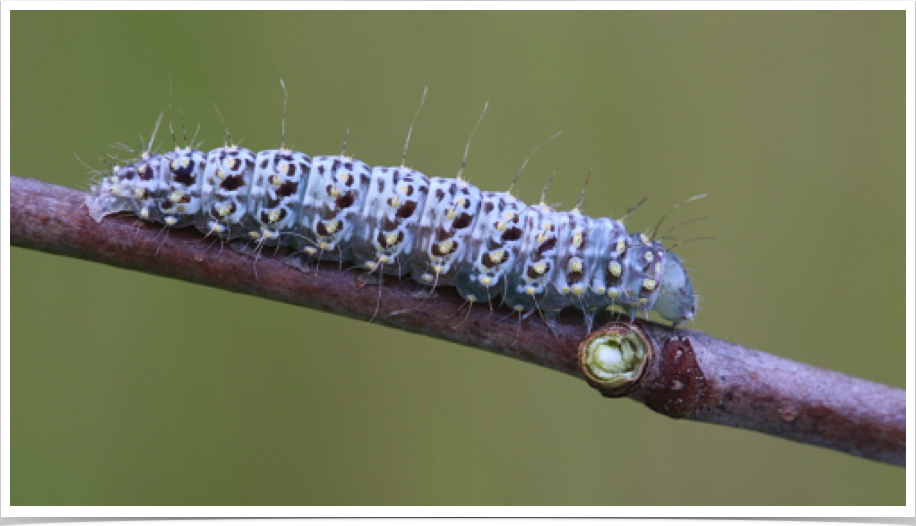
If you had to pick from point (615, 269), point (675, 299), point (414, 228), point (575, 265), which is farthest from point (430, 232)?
point (675, 299)

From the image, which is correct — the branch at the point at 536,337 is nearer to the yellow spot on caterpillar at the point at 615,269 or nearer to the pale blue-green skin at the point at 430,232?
the pale blue-green skin at the point at 430,232

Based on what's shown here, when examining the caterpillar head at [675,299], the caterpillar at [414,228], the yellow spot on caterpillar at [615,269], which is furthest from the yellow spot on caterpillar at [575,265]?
the caterpillar head at [675,299]

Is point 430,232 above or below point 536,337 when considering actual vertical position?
above

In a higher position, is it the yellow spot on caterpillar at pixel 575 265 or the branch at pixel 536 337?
the yellow spot on caterpillar at pixel 575 265

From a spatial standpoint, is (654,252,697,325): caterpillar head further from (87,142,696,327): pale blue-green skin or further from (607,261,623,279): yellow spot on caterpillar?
(607,261,623,279): yellow spot on caterpillar

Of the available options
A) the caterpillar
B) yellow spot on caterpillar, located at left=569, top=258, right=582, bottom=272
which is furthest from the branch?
yellow spot on caterpillar, located at left=569, top=258, right=582, bottom=272

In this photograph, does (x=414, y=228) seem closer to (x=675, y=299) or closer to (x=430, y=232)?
(x=430, y=232)
